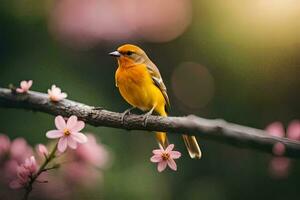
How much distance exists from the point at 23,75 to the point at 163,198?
321 mm

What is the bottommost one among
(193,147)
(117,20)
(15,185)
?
(15,185)

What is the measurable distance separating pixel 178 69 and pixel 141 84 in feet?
1.00

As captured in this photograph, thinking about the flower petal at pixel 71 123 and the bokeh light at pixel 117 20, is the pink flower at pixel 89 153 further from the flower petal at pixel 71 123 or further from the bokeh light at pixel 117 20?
the bokeh light at pixel 117 20

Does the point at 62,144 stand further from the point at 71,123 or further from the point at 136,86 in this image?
the point at 136,86

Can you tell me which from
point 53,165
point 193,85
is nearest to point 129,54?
point 53,165

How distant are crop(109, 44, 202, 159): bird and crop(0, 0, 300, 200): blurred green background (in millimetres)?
174

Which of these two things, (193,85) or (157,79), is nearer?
(157,79)

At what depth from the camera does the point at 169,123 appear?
0.56m

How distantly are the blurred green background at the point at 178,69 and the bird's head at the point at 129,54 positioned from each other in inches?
8.4

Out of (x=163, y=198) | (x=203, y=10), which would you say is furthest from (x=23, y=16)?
(x=163, y=198)

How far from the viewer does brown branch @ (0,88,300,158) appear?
51 cm

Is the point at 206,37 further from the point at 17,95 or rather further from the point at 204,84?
the point at 17,95

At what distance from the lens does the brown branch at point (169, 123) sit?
511mm

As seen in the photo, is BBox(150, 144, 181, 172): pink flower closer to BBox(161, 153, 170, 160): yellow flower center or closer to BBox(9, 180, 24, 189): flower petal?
BBox(161, 153, 170, 160): yellow flower center
